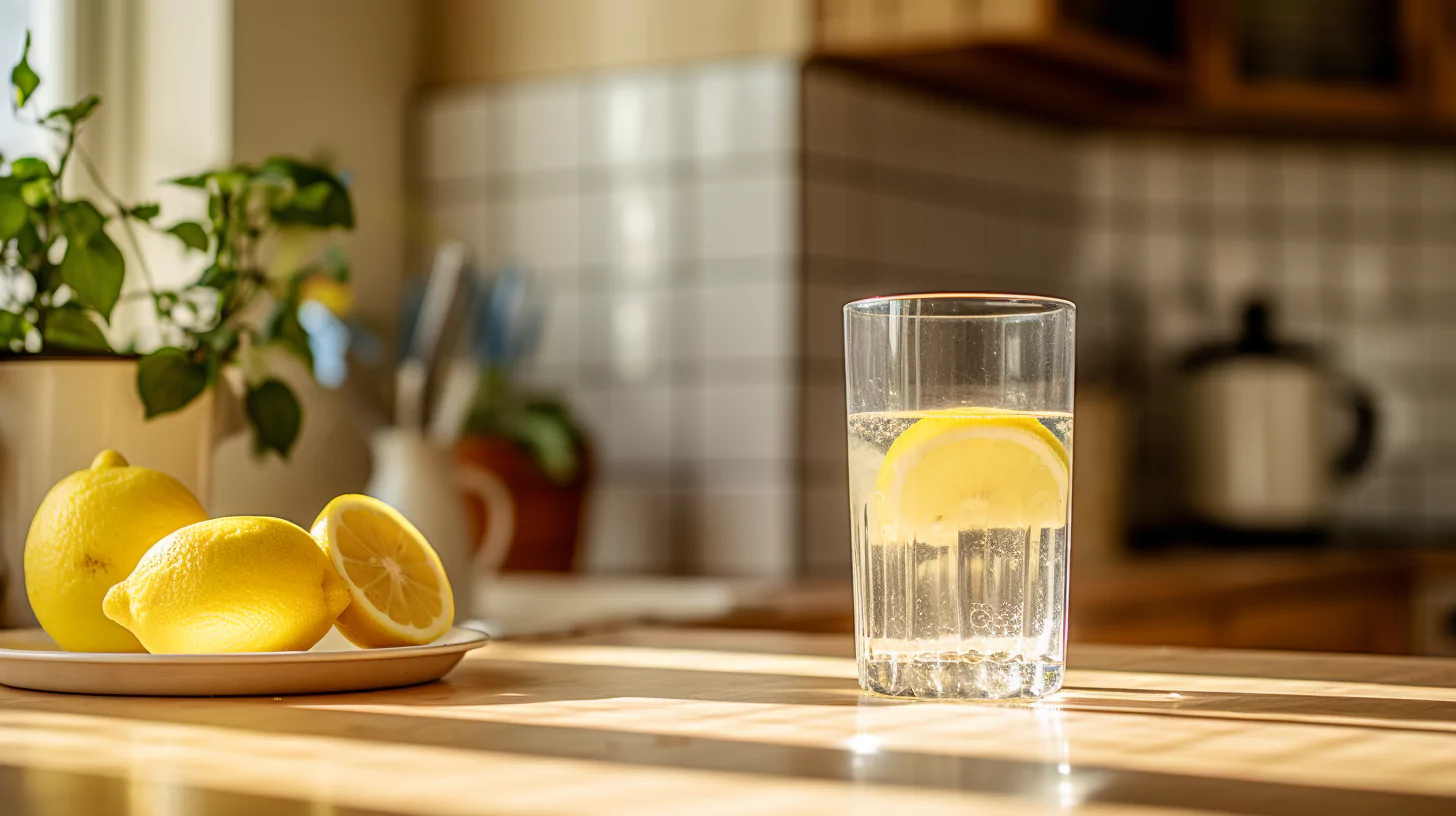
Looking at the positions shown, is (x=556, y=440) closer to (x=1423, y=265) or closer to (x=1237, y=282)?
(x=1237, y=282)

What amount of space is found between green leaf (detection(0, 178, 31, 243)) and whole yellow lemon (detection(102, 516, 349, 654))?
36cm

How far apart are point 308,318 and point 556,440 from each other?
372 mm

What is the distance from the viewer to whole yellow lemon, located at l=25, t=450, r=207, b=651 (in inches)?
32.8

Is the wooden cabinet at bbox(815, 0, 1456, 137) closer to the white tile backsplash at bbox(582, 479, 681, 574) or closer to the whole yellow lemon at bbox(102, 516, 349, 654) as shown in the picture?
the white tile backsplash at bbox(582, 479, 681, 574)

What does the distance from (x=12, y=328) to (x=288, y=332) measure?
0.57ft

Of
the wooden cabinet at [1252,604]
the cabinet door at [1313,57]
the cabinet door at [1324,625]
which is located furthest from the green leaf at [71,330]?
the cabinet door at [1313,57]

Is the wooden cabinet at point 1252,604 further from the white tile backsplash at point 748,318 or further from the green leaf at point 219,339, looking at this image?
the green leaf at point 219,339

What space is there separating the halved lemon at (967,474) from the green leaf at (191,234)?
20.1 inches

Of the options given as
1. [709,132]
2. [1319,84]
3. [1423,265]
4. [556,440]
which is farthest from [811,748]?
[1423,265]

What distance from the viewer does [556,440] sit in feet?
6.98

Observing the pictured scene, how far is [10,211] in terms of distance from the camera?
1047 millimetres

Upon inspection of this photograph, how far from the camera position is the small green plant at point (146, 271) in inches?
41.1

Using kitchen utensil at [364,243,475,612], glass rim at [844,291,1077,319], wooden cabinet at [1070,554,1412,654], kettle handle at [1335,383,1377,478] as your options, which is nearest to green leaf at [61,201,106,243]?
kitchen utensil at [364,243,475,612]

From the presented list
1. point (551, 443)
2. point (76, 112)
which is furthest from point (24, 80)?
point (551, 443)
